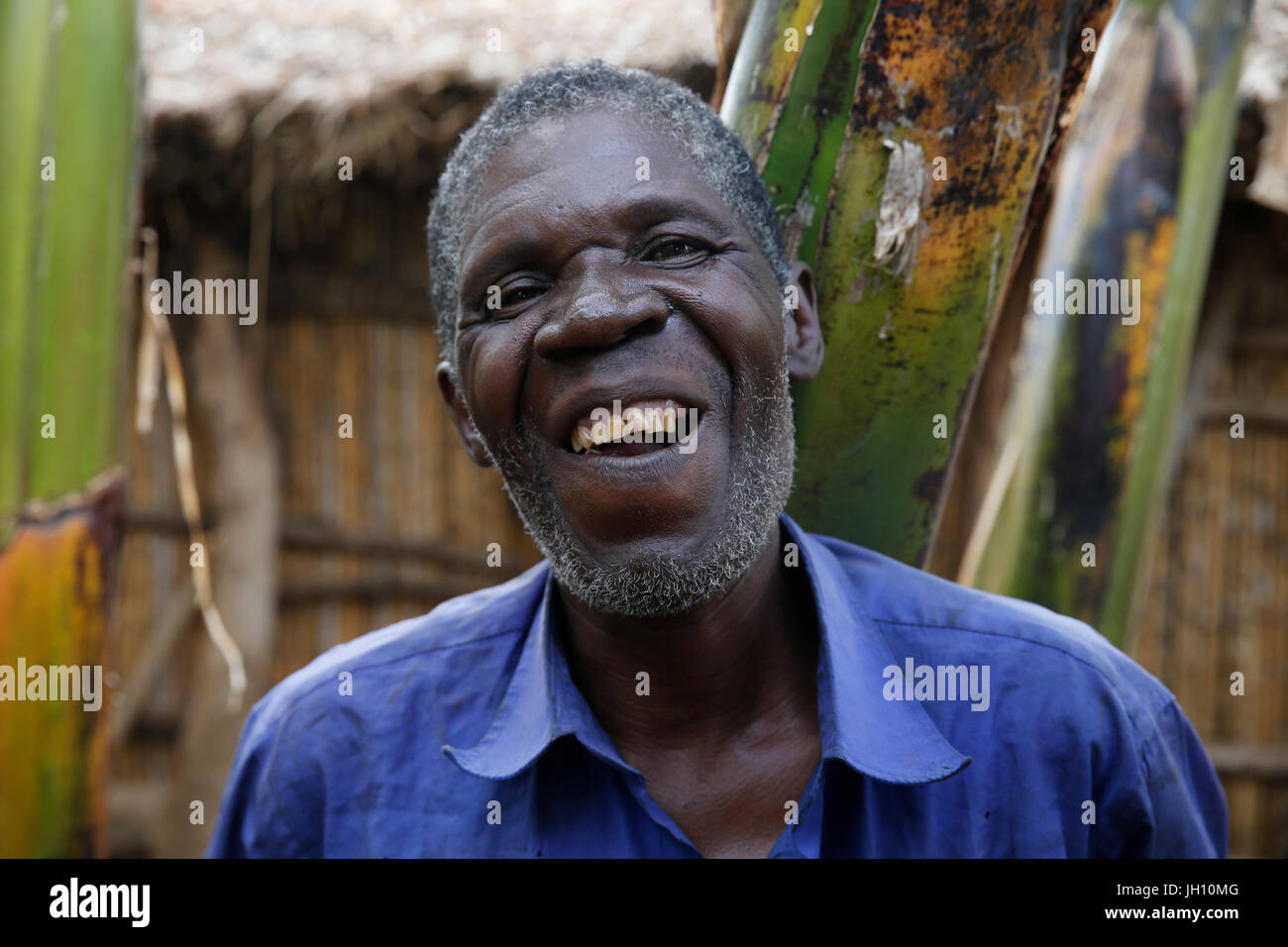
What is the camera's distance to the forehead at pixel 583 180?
1565 millimetres

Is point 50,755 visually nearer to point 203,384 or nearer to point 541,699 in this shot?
point 541,699

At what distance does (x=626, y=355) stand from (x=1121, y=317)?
83cm

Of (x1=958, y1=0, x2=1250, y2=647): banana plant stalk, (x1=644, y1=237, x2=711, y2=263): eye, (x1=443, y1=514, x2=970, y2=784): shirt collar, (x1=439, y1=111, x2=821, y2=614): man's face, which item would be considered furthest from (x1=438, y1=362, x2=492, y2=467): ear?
(x1=958, y1=0, x2=1250, y2=647): banana plant stalk

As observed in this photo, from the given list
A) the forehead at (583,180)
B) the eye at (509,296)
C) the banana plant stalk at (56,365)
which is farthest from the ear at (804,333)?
the banana plant stalk at (56,365)

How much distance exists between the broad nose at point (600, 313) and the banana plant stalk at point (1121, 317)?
0.71 meters

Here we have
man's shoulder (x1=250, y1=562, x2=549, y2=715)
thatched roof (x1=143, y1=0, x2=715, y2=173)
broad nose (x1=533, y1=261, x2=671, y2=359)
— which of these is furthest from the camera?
thatched roof (x1=143, y1=0, x2=715, y2=173)

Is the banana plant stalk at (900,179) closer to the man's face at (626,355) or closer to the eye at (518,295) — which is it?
the man's face at (626,355)

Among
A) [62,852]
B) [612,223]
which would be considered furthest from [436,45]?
[62,852]

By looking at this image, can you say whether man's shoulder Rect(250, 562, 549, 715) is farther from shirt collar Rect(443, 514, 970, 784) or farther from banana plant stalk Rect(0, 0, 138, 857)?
banana plant stalk Rect(0, 0, 138, 857)

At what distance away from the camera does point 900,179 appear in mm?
1560

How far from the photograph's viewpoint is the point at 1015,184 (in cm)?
156

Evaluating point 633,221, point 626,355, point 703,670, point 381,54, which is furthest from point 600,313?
point 381,54

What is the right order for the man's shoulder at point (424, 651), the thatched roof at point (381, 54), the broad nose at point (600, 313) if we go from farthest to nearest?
the thatched roof at point (381, 54)
the man's shoulder at point (424, 651)
the broad nose at point (600, 313)

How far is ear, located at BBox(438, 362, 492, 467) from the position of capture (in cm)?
180
